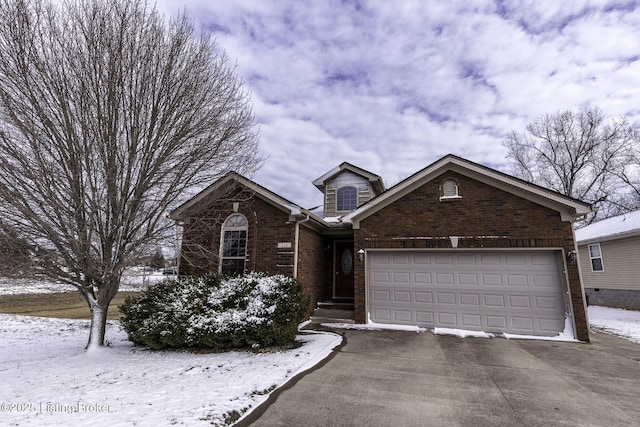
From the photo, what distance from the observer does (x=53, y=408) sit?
3.93 metres

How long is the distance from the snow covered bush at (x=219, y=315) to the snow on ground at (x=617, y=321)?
942cm

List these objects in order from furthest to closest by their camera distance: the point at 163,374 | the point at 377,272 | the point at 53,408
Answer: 1. the point at 377,272
2. the point at 163,374
3. the point at 53,408

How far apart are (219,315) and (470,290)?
6.89m

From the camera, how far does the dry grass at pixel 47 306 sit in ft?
44.7

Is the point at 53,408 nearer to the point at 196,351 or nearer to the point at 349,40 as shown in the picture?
the point at 196,351

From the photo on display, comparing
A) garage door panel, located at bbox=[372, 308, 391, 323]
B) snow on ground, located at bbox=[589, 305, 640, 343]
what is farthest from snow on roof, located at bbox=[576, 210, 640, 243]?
garage door panel, located at bbox=[372, 308, 391, 323]

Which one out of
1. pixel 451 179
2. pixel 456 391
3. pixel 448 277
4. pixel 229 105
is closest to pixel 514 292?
pixel 448 277

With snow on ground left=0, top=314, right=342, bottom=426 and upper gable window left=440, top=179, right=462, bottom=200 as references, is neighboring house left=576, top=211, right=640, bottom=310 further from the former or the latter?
snow on ground left=0, top=314, right=342, bottom=426

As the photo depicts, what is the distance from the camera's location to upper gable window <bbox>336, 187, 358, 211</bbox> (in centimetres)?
1380

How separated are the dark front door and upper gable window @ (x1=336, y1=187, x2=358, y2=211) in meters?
1.91

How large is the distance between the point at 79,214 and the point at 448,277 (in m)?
9.28

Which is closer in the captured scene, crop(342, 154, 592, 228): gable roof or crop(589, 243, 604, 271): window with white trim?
crop(342, 154, 592, 228): gable roof

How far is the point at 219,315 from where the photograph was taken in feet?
22.9

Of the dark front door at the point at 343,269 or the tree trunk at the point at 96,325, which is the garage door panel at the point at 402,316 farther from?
the tree trunk at the point at 96,325
